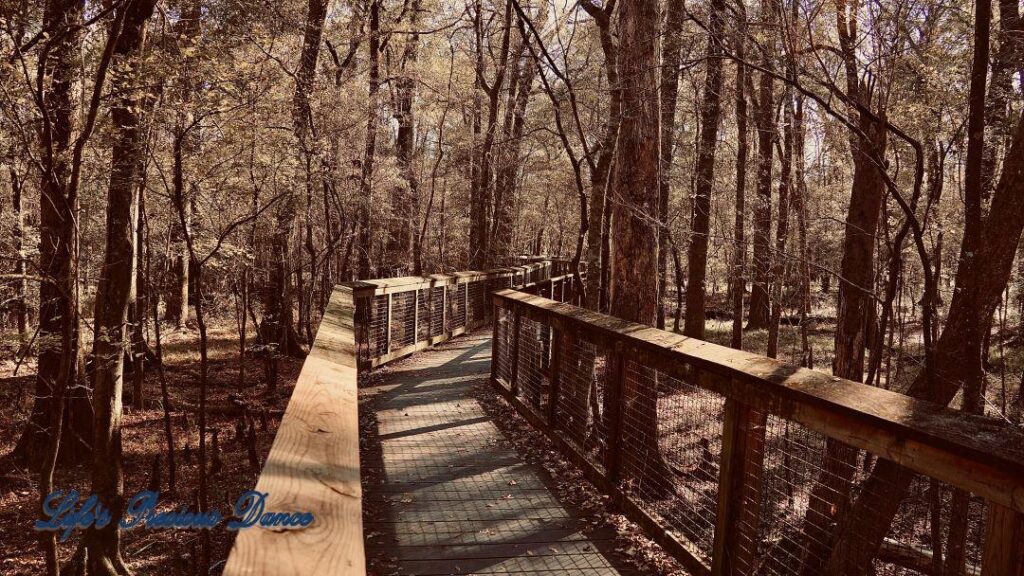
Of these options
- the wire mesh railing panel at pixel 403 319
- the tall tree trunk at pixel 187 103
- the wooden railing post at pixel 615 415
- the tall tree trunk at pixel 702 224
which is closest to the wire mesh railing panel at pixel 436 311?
the wire mesh railing panel at pixel 403 319

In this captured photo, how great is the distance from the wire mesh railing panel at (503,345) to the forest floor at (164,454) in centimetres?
300

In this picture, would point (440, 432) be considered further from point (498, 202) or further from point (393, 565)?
point (498, 202)

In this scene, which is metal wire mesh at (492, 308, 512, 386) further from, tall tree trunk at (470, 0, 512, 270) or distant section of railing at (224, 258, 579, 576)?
tall tree trunk at (470, 0, 512, 270)

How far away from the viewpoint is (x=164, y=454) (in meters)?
9.30

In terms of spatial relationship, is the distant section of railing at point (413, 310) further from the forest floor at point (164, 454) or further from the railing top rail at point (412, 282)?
the forest floor at point (164, 454)

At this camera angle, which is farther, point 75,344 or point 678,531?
point 75,344

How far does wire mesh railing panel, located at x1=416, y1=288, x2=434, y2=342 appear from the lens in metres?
10.9

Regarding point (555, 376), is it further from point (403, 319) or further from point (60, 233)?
point (403, 319)

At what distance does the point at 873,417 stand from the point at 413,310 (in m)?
8.75

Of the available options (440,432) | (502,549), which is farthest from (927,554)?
(440,432)

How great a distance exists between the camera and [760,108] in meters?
13.5

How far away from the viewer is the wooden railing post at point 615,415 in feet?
14.3

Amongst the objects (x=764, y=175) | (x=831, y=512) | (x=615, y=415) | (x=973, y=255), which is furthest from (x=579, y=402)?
(x=764, y=175)

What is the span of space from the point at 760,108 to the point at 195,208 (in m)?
11.1
